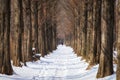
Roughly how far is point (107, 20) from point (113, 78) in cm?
293

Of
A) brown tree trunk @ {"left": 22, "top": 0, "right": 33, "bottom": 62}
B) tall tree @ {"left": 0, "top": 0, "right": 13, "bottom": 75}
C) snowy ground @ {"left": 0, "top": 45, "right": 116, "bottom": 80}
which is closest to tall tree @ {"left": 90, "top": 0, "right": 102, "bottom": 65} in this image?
snowy ground @ {"left": 0, "top": 45, "right": 116, "bottom": 80}

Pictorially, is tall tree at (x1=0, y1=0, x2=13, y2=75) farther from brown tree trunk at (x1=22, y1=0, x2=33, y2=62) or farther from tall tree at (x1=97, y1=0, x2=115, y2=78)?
brown tree trunk at (x1=22, y1=0, x2=33, y2=62)

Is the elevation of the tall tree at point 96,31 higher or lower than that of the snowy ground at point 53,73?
higher

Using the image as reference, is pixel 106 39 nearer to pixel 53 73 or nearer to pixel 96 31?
pixel 53 73

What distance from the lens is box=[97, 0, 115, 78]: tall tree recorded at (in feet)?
54.3

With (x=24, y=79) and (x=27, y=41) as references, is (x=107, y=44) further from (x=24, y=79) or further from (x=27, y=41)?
(x=27, y=41)

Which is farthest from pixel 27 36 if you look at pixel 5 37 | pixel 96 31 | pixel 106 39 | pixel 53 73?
pixel 106 39

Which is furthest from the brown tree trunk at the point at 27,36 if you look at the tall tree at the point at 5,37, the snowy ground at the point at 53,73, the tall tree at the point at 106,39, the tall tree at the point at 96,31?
the tall tree at the point at 106,39

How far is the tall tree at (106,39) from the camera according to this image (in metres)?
16.6

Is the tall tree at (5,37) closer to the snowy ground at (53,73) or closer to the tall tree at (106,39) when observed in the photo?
the snowy ground at (53,73)

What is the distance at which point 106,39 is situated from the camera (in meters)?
16.9

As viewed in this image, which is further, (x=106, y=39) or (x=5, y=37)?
(x=5, y=37)

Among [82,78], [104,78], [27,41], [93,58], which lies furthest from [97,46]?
[27,41]

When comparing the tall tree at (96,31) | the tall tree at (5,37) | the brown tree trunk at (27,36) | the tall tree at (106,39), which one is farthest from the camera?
the brown tree trunk at (27,36)
